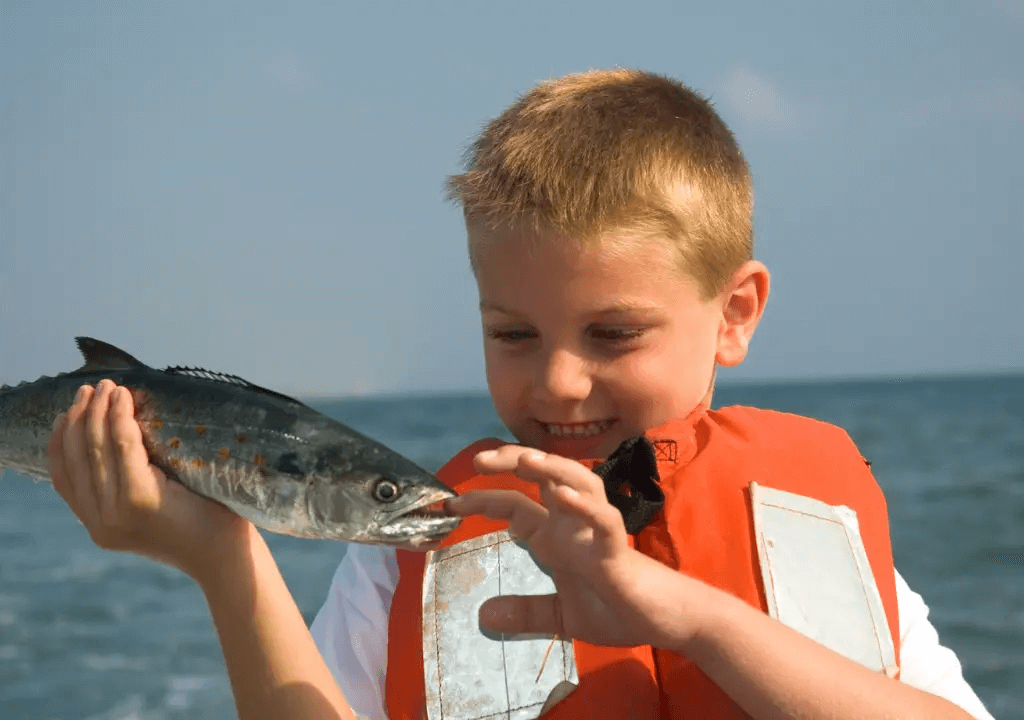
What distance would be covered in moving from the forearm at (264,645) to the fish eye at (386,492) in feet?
1.56

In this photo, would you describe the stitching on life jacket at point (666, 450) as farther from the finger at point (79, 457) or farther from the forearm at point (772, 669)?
the finger at point (79, 457)

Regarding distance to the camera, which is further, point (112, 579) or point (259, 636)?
point (112, 579)

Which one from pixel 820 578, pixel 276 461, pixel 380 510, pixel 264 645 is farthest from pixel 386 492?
pixel 820 578

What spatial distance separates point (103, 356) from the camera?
9.63 ft

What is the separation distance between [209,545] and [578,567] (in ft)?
3.66

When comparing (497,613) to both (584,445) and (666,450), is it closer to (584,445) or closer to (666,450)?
(584,445)

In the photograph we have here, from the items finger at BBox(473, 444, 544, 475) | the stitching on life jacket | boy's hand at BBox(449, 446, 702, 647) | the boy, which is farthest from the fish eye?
the stitching on life jacket

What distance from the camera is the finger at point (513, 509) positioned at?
2.17m

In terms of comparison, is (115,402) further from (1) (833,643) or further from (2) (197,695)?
(2) (197,695)

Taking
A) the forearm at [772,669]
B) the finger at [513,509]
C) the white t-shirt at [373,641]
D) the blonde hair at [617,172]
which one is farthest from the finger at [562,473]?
the white t-shirt at [373,641]

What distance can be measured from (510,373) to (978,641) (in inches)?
413

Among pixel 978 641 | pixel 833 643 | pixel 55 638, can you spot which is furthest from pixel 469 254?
pixel 55 638

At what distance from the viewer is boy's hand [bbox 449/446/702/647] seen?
2.06m

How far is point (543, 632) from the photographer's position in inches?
94.2
